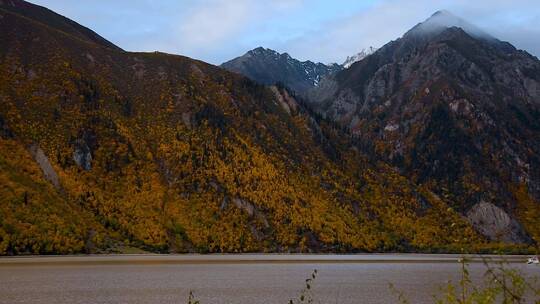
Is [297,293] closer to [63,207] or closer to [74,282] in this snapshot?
[74,282]

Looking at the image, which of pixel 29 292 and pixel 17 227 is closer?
pixel 29 292

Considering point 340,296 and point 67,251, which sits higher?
point 340,296

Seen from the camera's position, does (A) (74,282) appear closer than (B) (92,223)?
Yes

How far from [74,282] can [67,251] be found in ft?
345

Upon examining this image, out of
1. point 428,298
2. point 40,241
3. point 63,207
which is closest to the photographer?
point 428,298

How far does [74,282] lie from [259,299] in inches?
1245

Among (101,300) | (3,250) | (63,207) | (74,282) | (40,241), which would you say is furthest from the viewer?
(63,207)

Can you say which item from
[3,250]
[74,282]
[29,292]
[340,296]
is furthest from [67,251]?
[340,296]

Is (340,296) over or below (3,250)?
over

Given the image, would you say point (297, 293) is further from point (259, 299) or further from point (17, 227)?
point (17, 227)

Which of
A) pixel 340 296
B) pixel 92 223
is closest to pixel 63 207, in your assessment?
pixel 92 223

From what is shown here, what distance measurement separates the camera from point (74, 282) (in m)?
80.2

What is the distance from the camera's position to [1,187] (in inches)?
6909

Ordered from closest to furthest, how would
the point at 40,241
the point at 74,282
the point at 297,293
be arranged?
the point at 297,293, the point at 74,282, the point at 40,241
